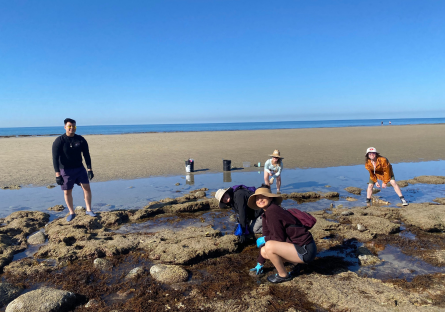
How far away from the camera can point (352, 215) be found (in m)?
6.20

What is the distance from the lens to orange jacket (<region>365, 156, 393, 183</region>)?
7.09 metres

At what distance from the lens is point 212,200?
7426 millimetres

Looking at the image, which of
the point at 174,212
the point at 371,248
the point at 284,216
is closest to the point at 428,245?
the point at 371,248

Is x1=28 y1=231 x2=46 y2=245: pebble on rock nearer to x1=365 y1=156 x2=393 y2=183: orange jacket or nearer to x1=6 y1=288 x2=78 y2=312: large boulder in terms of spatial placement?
x1=6 y1=288 x2=78 y2=312: large boulder

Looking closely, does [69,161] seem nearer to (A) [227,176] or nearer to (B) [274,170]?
(B) [274,170]

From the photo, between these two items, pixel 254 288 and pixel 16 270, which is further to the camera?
pixel 16 270

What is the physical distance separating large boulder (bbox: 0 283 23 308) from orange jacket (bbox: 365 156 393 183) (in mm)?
7433

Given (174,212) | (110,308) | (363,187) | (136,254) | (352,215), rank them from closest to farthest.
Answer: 1. (110,308)
2. (136,254)
3. (352,215)
4. (174,212)
5. (363,187)

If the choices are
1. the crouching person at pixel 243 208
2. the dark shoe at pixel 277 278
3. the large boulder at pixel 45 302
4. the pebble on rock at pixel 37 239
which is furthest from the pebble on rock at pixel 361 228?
the pebble on rock at pixel 37 239

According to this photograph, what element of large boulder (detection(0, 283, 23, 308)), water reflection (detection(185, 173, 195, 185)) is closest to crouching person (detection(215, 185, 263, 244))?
large boulder (detection(0, 283, 23, 308))

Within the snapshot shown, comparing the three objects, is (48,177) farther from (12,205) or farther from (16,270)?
(16,270)

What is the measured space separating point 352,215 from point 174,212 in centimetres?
402

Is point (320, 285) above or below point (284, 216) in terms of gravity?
below

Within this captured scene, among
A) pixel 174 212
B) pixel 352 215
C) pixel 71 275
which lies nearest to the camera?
pixel 71 275
